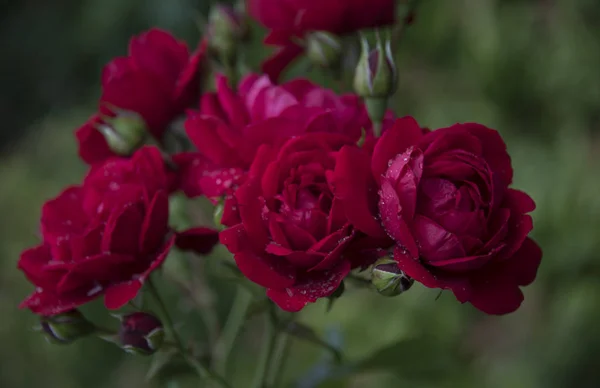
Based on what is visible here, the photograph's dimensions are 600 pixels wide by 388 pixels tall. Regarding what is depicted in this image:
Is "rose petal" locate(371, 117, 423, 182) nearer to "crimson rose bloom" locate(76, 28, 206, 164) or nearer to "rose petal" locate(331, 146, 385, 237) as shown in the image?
"rose petal" locate(331, 146, 385, 237)

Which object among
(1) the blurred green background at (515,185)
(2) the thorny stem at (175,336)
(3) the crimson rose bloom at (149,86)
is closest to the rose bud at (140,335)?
(2) the thorny stem at (175,336)

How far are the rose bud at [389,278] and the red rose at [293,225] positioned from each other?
1 centimetres

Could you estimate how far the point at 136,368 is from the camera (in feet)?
3.84

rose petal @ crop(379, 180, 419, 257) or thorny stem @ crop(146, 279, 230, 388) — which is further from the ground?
rose petal @ crop(379, 180, 419, 257)

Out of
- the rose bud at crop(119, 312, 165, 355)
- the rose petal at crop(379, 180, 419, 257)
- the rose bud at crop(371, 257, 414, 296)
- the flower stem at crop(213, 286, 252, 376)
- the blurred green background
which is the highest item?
the rose petal at crop(379, 180, 419, 257)

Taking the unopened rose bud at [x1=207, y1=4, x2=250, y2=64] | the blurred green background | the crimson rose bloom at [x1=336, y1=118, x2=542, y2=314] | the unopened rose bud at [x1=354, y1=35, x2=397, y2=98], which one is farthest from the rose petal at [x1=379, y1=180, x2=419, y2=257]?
the blurred green background

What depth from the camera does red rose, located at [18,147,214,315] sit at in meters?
0.35

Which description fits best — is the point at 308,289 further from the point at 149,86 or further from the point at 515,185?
the point at 515,185

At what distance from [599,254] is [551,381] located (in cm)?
26

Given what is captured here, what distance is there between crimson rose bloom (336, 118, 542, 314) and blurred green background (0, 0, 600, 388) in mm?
587

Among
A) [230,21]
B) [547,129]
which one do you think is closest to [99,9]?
[547,129]

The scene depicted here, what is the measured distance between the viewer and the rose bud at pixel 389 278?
12.0 inches

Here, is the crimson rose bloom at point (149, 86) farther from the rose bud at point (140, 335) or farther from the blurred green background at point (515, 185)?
the blurred green background at point (515, 185)

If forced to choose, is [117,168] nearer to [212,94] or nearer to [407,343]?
[212,94]
